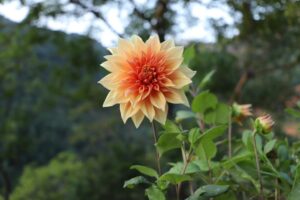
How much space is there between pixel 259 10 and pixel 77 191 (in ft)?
6.33

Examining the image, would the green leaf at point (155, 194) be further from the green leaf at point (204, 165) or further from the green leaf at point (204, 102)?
the green leaf at point (204, 102)

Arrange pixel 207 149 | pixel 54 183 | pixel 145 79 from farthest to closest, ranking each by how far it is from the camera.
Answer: pixel 54 183 < pixel 207 149 < pixel 145 79

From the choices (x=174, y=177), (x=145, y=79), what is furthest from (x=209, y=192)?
(x=145, y=79)

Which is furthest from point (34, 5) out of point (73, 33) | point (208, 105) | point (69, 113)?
point (208, 105)

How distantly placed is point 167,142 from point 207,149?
0.08 m

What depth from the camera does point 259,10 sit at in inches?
97.4

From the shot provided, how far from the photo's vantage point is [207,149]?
27.5 inches

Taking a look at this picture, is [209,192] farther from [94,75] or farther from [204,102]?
[94,75]

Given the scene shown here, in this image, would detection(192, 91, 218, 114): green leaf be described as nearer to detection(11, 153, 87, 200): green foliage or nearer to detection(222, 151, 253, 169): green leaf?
detection(222, 151, 253, 169): green leaf

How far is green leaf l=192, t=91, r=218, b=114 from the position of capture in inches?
32.0

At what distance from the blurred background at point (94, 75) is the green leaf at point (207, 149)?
1.79 meters

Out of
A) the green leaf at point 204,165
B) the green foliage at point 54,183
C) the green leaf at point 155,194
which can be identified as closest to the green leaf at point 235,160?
the green leaf at point 204,165

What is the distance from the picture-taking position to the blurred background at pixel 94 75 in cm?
329

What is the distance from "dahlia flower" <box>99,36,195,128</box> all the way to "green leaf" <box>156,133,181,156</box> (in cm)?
6
